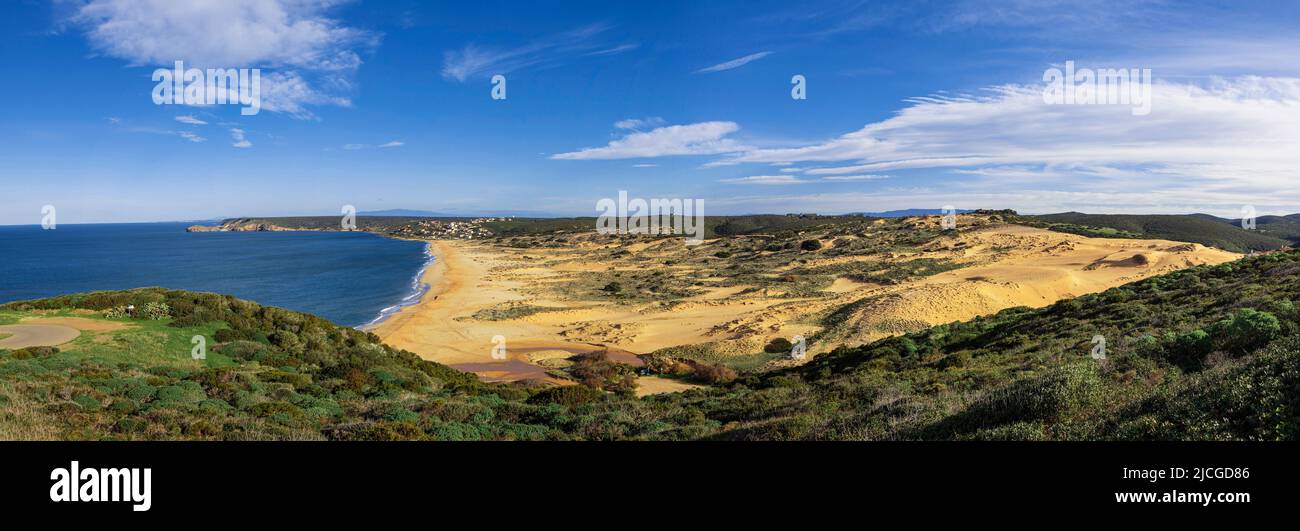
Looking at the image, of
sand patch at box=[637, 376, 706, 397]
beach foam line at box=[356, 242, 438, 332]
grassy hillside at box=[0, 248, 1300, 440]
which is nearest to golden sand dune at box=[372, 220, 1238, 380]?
beach foam line at box=[356, 242, 438, 332]

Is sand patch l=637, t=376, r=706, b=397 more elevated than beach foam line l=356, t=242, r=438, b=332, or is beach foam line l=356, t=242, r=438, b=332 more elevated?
beach foam line l=356, t=242, r=438, b=332

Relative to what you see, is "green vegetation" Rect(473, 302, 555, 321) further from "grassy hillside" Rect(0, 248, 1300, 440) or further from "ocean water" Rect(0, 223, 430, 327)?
"grassy hillside" Rect(0, 248, 1300, 440)

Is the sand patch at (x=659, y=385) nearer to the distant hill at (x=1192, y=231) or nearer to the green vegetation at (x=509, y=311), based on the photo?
the green vegetation at (x=509, y=311)

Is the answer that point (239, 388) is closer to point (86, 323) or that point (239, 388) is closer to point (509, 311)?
point (86, 323)

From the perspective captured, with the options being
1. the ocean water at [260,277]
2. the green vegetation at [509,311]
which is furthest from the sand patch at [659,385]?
the ocean water at [260,277]

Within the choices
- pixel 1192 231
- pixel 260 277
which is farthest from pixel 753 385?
pixel 1192 231

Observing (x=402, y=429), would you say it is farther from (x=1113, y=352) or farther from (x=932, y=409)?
(x=1113, y=352)
